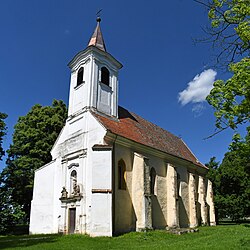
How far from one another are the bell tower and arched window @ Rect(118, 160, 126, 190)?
14.7 ft

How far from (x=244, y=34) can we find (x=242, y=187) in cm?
2909

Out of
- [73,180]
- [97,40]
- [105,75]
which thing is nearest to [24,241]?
[73,180]

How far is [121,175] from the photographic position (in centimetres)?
1870

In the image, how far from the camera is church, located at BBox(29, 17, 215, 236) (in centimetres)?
1700

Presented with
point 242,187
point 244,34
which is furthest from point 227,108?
point 242,187

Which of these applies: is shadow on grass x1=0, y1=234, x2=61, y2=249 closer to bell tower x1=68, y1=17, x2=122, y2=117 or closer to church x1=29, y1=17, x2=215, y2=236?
church x1=29, y1=17, x2=215, y2=236

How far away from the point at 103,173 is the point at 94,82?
760 cm

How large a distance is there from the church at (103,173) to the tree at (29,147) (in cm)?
457

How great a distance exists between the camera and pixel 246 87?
20.0ft

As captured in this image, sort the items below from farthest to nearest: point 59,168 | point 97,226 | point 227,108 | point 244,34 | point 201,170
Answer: point 201,170 < point 59,168 < point 97,226 < point 227,108 < point 244,34

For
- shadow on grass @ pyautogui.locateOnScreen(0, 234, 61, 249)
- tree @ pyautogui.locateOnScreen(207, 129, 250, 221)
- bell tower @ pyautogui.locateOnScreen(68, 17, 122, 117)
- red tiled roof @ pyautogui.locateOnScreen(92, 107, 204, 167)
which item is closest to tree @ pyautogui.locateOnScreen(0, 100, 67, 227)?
bell tower @ pyautogui.locateOnScreen(68, 17, 122, 117)

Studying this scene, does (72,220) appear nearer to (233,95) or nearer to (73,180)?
(73,180)

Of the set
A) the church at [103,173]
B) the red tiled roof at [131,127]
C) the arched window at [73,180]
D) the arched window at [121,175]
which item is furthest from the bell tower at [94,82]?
the arched window at [73,180]

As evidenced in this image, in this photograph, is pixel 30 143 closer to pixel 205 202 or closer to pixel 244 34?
pixel 205 202
